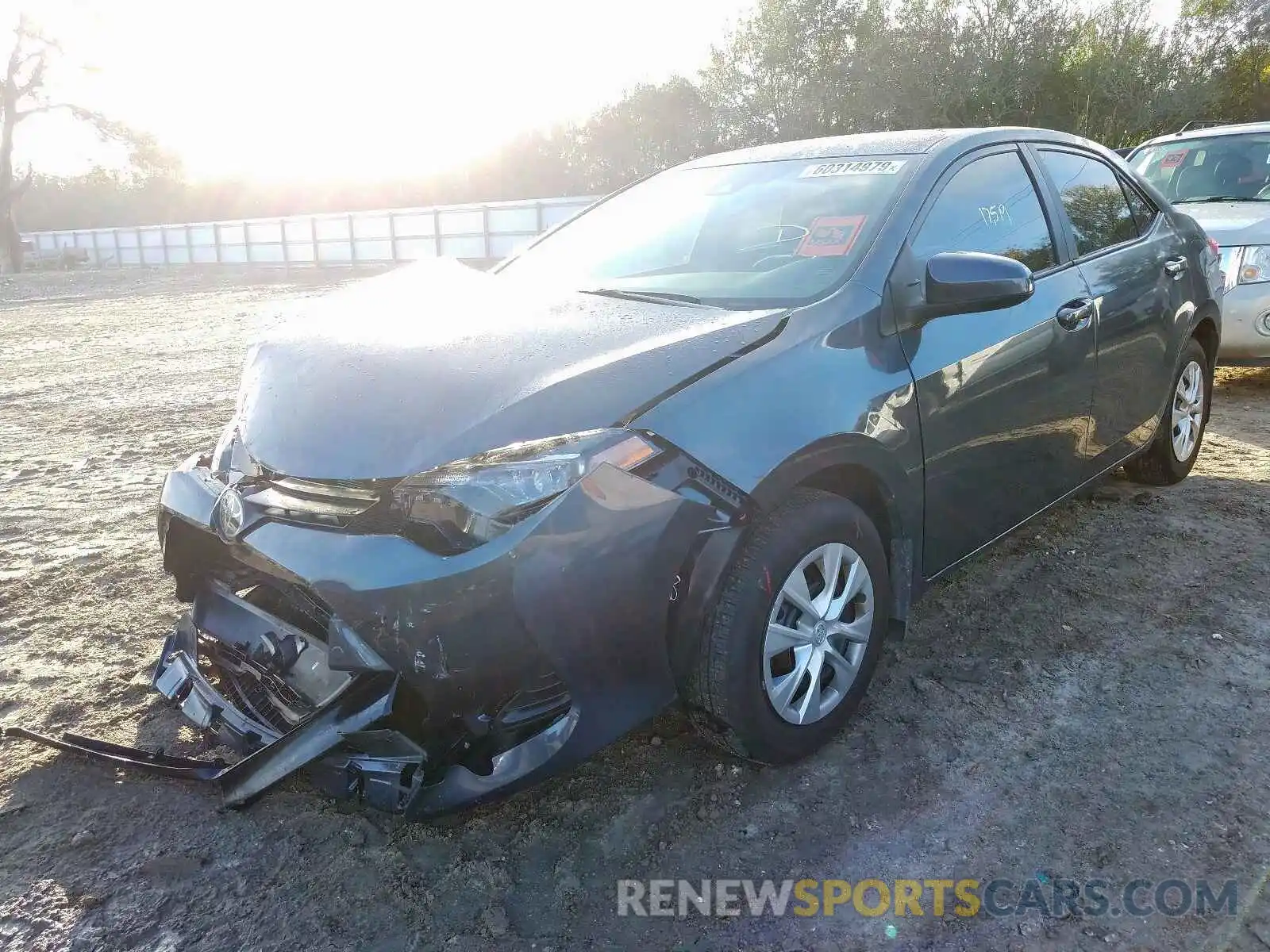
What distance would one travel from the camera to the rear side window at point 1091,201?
3605 millimetres

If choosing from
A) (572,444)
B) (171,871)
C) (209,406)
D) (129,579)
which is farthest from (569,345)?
(209,406)

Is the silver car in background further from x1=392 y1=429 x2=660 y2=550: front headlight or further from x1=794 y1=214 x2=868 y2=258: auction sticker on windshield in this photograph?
x1=392 y1=429 x2=660 y2=550: front headlight

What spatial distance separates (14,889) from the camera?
7.16 feet

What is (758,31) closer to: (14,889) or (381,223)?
(381,223)

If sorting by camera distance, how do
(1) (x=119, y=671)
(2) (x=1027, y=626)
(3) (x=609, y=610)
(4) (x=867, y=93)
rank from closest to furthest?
(3) (x=609, y=610) < (1) (x=119, y=671) < (2) (x=1027, y=626) < (4) (x=867, y=93)

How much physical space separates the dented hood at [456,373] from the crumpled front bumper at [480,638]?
0.20 meters

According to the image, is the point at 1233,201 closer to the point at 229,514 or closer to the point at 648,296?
the point at 648,296

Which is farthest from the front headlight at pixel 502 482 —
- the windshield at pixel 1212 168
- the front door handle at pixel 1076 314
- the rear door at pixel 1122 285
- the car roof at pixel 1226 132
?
the car roof at pixel 1226 132

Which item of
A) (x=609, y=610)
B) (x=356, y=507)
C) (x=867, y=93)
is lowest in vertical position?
(x=609, y=610)

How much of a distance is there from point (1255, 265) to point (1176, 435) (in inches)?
101

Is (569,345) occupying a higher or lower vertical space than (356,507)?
higher

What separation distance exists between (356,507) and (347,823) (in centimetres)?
83

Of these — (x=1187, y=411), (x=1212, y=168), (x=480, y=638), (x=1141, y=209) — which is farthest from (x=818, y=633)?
(x=1212, y=168)

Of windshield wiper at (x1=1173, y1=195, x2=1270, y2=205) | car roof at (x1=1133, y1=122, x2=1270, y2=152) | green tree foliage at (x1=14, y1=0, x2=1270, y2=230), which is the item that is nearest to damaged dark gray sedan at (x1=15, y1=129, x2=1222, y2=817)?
windshield wiper at (x1=1173, y1=195, x2=1270, y2=205)
